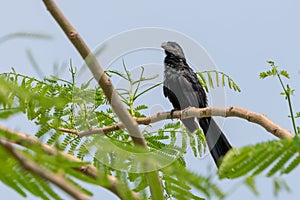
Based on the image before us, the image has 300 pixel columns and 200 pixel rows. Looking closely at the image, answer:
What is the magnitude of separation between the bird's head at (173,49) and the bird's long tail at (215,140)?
138 centimetres

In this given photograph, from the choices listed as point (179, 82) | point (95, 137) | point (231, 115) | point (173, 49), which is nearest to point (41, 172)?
point (95, 137)

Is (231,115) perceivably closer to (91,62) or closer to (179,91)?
(91,62)

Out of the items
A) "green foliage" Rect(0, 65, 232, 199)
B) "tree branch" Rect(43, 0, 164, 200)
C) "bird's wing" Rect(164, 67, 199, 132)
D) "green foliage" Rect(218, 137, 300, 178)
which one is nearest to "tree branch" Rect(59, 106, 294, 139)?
"green foliage" Rect(0, 65, 232, 199)

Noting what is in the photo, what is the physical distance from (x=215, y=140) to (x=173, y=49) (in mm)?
2111

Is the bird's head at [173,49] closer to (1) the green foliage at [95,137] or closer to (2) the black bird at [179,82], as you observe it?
(2) the black bird at [179,82]

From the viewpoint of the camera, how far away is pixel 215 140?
183 inches

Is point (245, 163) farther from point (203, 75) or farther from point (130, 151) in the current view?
point (203, 75)

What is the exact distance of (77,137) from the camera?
314 centimetres

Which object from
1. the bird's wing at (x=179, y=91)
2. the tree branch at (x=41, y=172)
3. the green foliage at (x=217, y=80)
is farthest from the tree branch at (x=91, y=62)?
the bird's wing at (x=179, y=91)

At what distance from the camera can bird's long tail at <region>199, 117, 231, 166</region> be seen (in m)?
4.17

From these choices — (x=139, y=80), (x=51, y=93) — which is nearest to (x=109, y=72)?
(x=139, y=80)

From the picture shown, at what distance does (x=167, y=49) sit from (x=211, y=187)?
562 centimetres

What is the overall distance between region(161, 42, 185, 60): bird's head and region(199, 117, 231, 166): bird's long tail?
1382 millimetres

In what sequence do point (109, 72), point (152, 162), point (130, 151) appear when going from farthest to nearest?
point (109, 72)
point (130, 151)
point (152, 162)
